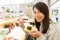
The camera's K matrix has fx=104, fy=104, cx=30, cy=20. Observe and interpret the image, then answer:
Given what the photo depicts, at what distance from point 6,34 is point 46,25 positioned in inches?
15.4

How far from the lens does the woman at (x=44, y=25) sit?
0.99 metres

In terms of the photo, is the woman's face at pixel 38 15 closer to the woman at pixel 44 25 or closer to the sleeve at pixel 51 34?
the woman at pixel 44 25

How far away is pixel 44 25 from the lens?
1013mm

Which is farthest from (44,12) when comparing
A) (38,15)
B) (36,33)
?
(36,33)

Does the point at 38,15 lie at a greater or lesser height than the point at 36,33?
greater

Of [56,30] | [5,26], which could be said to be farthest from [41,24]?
[5,26]

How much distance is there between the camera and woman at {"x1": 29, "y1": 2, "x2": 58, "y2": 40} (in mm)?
988

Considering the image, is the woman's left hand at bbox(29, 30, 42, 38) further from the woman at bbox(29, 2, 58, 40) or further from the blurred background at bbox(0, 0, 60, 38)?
the blurred background at bbox(0, 0, 60, 38)

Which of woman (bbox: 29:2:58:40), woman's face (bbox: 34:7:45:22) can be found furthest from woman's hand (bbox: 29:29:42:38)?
woman's face (bbox: 34:7:45:22)

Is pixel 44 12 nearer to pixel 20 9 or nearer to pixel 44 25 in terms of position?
pixel 44 25

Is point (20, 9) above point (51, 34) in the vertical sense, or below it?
above

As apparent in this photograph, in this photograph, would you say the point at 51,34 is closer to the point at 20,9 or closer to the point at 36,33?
the point at 36,33

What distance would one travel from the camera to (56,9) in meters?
1.02

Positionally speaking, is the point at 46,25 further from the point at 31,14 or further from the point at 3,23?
the point at 3,23
